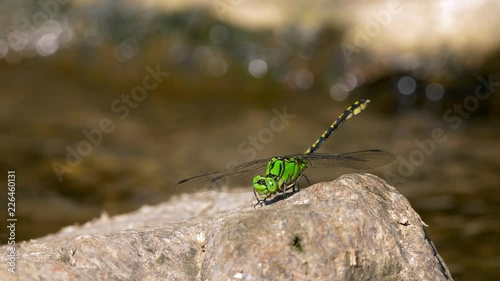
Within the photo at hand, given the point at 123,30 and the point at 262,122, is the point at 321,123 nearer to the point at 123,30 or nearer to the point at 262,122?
the point at 262,122

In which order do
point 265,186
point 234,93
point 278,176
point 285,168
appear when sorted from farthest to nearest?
point 234,93
point 285,168
point 278,176
point 265,186

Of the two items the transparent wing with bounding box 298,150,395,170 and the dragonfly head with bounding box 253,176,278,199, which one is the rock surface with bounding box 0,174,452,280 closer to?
the dragonfly head with bounding box 253,176,278,199

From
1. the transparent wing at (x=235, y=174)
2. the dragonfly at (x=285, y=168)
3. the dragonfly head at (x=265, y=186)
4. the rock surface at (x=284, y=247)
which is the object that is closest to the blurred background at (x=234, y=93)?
the transparent wing at (x=235, y=174)

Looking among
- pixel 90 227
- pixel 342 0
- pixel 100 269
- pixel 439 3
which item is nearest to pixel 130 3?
pixel 342 0

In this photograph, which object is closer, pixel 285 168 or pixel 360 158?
pixel 285 168

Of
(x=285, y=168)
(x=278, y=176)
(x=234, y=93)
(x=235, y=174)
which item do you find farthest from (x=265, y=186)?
(x=234, y=93)

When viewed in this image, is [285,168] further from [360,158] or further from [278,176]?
[360,158]
